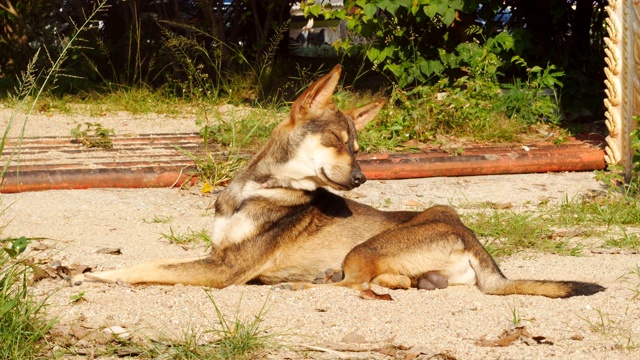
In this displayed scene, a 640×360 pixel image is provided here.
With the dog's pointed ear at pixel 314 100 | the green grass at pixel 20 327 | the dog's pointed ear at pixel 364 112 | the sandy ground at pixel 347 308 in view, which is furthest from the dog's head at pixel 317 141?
the green grass at pixel 20 327

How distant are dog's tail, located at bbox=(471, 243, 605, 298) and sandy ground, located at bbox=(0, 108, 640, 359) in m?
0.04

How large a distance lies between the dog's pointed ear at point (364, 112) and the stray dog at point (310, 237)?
8.4 inches

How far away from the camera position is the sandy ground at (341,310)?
4094mm

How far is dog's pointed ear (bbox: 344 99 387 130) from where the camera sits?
18.5 feet

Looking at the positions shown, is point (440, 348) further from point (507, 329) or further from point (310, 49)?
point (310, 49)

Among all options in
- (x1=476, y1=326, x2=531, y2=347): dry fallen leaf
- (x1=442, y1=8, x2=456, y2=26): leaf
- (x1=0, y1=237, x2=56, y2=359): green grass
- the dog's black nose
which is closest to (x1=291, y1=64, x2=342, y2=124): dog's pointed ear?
the dog's black nose

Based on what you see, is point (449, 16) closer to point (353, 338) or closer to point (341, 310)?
point (341, 310)

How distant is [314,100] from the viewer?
5332 millimetres

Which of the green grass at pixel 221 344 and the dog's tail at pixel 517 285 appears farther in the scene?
the dog's tail at pixel 517 285

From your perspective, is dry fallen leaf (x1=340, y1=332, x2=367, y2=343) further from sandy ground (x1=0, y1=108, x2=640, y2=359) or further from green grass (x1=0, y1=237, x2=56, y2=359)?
green grass (x1=0, y1=237, x2=56, y2=359)

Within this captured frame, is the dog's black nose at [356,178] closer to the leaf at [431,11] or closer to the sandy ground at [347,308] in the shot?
the sandy ground at [347,308]

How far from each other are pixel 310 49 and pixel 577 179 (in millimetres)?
8542

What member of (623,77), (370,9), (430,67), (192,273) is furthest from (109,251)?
(430,67)

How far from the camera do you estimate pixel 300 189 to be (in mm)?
5363
